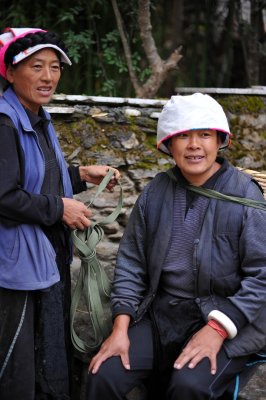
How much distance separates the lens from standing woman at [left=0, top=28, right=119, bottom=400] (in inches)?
95.0

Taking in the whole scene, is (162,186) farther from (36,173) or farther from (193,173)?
(36,173)

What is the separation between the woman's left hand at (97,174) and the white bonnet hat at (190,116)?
42cm

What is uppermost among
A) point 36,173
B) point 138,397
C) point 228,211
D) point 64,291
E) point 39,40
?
point 39,40

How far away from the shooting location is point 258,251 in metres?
2.37

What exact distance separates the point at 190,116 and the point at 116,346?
94 centimetres

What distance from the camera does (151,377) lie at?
8.39 feet

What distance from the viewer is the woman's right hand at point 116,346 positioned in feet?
7.85

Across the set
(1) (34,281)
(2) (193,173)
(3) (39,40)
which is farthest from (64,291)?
(3) (39,40)

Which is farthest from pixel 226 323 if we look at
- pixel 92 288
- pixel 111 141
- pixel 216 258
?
pixel 111 141

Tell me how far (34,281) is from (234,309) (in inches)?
30.6

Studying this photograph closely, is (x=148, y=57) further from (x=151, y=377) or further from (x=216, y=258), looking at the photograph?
(x=151, y=377)

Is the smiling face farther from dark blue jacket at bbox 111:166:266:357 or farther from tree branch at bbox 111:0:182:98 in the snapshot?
tree branch at bbox 111:0:182:98

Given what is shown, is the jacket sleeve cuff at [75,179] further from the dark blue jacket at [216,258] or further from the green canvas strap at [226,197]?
the green canvas strap at [226,197]

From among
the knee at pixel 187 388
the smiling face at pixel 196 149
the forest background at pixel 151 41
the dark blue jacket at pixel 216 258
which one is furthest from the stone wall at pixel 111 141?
the knee at pixel 187 388
